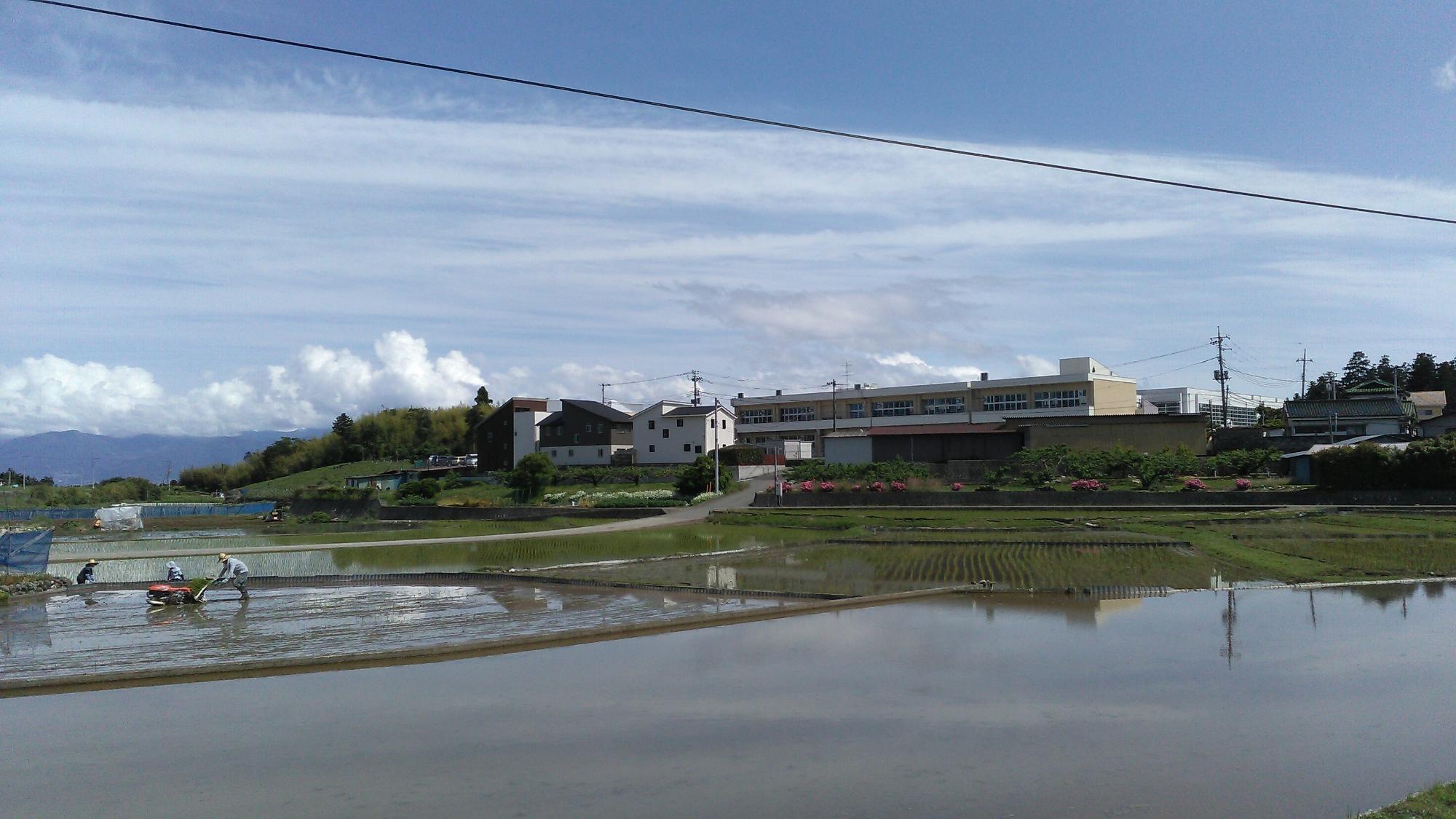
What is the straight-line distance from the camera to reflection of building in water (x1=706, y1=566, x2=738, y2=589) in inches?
798

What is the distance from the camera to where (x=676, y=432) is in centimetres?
6397

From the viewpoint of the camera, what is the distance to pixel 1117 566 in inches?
832

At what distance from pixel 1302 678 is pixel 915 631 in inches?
205

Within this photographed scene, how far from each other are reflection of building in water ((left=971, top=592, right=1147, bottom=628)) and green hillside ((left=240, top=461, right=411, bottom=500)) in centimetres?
6551

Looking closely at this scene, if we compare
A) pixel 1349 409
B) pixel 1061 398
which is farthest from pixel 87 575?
pixel 1349 409

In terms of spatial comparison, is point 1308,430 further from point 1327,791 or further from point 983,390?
point 1327,791

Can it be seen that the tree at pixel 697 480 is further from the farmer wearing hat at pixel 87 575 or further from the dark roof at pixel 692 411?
the farmer wearing hat at pixel 87 575

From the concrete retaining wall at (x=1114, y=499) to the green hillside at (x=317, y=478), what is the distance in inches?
1806

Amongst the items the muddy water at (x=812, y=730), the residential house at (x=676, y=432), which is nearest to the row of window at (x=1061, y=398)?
the residential house at (x=676, y=432)

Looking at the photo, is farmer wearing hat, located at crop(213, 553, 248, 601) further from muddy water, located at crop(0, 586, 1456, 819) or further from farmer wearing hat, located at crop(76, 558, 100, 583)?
Answer: muddy water, located at crop(0, 586, 1456, 819)

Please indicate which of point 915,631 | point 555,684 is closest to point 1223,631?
point 915,631

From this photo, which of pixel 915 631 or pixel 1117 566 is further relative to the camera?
pixel 1117 566

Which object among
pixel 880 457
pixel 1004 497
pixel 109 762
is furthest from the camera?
pixel 880 457

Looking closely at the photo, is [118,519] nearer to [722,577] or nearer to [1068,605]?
[722,577]
